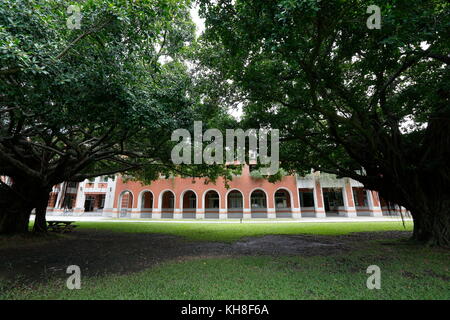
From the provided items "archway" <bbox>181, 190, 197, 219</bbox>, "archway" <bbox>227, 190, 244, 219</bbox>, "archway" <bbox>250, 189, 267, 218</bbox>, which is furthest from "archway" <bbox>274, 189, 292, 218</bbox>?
"archway" <bbox>181, 190, 197, 219</bbox>

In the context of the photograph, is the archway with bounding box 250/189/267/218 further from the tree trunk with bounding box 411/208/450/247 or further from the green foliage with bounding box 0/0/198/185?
the green foliage with bounding box 0/0/198/185

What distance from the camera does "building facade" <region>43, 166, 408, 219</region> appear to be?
25375 millimetres

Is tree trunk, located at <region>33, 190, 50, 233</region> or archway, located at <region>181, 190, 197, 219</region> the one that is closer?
tree trunk, located at <region>33, 190, 50, 233</region>

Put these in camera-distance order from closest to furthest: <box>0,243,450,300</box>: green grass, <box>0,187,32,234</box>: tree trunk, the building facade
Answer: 1. <box>0,243,450,300</box>: green grass
2. <box>0,187,32,234</box>: tree trunk
3. the building facade

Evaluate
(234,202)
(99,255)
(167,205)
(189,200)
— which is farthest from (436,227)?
(167,205)

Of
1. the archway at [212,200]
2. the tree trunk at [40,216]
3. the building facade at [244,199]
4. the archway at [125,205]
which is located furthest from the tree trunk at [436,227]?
the archway at [125,205]

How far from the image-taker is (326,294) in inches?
144

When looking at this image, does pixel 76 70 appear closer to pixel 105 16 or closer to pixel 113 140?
pixel 105 16

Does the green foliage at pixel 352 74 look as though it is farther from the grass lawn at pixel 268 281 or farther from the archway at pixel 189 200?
the archway at pixel 189 200

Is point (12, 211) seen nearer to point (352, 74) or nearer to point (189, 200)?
point (352, 74)

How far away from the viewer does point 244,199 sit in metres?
25.4
